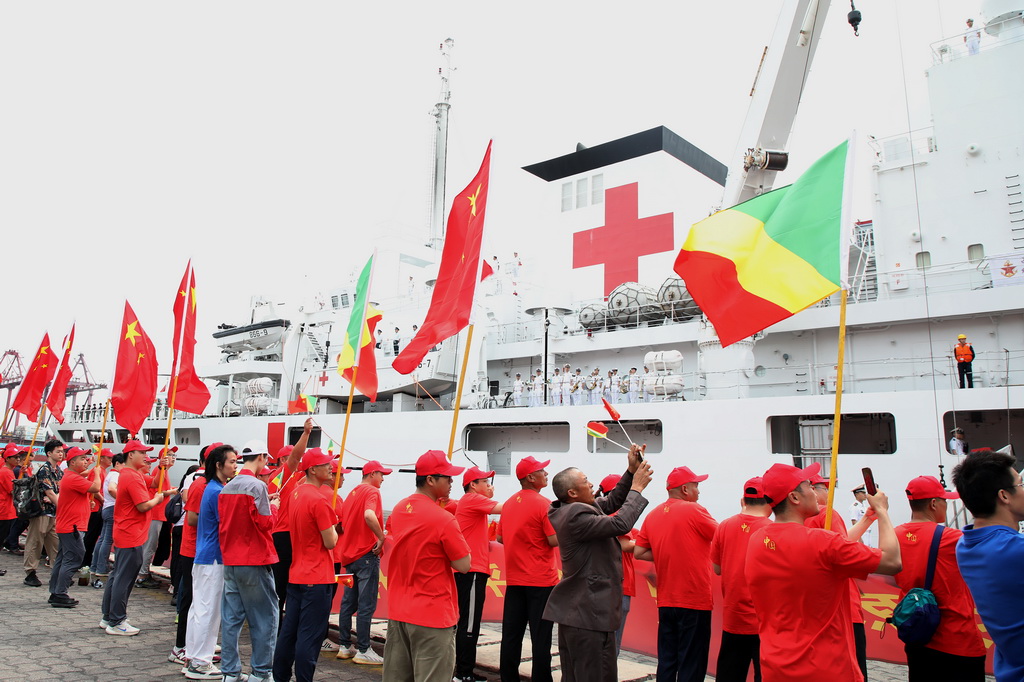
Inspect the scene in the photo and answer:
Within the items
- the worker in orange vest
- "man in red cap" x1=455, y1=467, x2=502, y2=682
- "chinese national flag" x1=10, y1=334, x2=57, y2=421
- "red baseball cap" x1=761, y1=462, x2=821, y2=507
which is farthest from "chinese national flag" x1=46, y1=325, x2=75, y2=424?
the worker in orange vest

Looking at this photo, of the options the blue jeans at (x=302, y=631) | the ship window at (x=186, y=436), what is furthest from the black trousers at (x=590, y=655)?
the ship window at (x=186, y=436)

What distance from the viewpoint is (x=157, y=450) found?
22.8 m

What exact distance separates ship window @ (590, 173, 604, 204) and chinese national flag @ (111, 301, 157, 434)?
11.1 m

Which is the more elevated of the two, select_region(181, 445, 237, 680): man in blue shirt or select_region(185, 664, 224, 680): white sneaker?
select_region(181, 445, 237, 680): man in blue shirt

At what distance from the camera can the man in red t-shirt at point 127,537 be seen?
5672mm

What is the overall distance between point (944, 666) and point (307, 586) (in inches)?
135

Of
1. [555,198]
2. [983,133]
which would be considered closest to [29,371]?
[555,198]

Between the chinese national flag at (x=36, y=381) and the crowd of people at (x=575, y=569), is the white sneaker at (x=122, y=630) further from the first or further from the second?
the chinese national flag at (x=36, y=381)

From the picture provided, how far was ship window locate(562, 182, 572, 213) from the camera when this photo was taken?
59.5 ft

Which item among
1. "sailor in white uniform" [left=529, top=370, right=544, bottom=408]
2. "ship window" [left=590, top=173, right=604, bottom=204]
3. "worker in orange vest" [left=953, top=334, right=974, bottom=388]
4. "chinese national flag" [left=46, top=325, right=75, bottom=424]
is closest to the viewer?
"worker in orange vest" [left=953, top=334, right=974, bottom=388]

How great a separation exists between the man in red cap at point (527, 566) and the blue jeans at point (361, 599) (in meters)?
1.43

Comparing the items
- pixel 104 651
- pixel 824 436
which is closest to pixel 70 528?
pixel 104 651

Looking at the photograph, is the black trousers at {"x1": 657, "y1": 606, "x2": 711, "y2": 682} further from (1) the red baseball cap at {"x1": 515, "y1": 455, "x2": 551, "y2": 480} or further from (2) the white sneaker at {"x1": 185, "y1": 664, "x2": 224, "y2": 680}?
(2) the white sneaker at {"x1": 185, "y1": 664, "x2": 224, "y2": 680}

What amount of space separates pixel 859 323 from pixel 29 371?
15.1m
